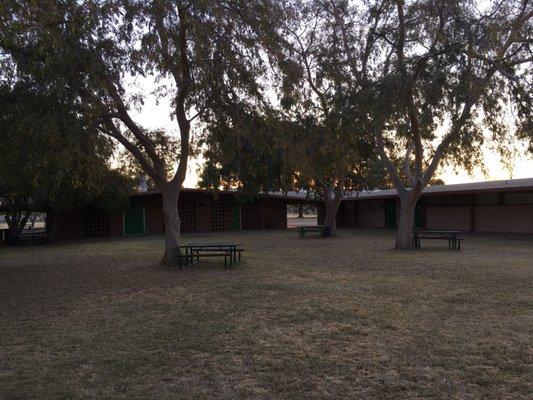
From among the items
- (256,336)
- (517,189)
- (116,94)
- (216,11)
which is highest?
(216,11)

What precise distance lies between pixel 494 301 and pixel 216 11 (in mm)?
7274

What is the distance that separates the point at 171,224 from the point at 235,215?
77.4ft

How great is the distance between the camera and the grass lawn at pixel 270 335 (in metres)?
4.84

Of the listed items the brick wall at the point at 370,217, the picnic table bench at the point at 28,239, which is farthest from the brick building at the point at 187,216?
the brick wall at the point at 370,217

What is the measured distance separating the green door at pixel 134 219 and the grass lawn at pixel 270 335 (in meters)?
21.1

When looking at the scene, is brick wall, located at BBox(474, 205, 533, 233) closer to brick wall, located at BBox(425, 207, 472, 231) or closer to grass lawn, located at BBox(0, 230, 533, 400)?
brick wall, located at BBox(425, 207, 472, 231)

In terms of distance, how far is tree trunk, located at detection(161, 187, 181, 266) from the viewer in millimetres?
14711

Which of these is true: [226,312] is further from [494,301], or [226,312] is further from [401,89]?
[401,89]

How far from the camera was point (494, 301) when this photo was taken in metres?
8.73

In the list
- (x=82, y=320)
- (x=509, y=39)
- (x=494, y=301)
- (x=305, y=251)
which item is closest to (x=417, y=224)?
(x=305, y=251)

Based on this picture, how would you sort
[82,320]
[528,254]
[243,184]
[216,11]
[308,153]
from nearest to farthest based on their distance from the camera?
[82,320] < [216,11] < [308,153] < [528,254] < [243,184]

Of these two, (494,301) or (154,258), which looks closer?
(494,301)

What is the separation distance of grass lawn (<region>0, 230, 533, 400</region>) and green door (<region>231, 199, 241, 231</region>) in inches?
987

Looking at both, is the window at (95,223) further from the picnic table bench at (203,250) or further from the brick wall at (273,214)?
the picnic table bench at (203,250)
